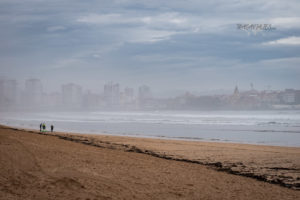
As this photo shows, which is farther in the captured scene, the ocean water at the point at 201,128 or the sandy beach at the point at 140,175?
the ocean water at the point at 201,128

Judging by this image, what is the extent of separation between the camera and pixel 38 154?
13758mm

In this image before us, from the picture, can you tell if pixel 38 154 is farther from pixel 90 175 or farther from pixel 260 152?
pixel 260 152

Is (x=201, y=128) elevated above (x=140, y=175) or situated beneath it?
elevated above

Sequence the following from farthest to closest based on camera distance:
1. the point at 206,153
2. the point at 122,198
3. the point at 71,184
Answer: the point at 206,153
the point at 71,184
the point at 122,198

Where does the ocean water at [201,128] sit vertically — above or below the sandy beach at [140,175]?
above

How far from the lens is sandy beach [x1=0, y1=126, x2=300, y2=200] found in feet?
28.2

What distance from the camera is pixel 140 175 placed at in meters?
10.9

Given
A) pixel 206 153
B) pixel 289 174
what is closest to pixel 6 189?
→ pixel 289 174

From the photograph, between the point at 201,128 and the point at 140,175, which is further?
the point at 201,128

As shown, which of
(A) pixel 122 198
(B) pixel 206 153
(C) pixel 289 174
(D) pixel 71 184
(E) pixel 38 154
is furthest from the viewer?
(B) pixel 206 153

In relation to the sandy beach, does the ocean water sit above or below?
above

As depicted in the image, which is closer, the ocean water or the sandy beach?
the sandy beach

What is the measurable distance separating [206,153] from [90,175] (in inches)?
326

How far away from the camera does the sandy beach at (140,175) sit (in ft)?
28.2
